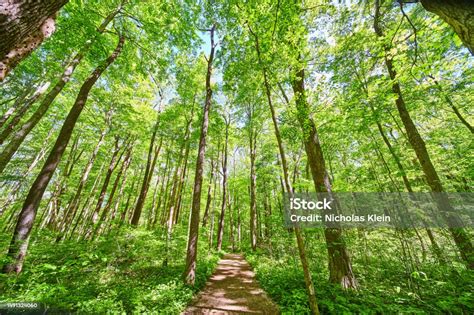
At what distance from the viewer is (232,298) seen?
18.4ft

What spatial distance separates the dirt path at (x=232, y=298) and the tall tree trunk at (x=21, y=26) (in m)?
5.78

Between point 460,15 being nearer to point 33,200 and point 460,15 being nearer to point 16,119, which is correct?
point 33,200

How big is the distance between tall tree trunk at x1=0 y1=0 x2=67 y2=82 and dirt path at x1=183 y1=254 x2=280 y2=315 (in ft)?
19.0

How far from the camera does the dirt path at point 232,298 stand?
4.74m

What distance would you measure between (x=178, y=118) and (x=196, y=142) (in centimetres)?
249

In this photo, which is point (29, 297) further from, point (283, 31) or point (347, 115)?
point (347, 115)

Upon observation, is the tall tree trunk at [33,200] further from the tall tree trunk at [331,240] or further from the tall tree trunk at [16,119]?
the tall tree trunk at [331,240]

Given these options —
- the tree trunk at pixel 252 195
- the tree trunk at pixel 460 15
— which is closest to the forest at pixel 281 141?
the tree trunk at pixel 460 15

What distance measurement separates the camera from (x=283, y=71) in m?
5.54

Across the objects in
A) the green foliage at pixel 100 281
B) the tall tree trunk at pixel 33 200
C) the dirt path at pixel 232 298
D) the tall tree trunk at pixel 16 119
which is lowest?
the dirt path at pixel 232 298

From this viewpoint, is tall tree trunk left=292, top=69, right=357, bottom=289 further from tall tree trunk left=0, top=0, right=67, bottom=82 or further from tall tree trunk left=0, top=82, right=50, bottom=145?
tall tree trunk left=0, top=82, right=50, bottom=145

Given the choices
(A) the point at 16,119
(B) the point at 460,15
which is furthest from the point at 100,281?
(B) the point at 460,15

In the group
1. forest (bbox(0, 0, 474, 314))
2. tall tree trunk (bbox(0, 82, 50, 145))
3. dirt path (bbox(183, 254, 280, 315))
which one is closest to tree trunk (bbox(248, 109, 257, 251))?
forest (bbox(0, 0, 474, 314))

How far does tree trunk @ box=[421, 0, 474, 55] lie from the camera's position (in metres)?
1.36
